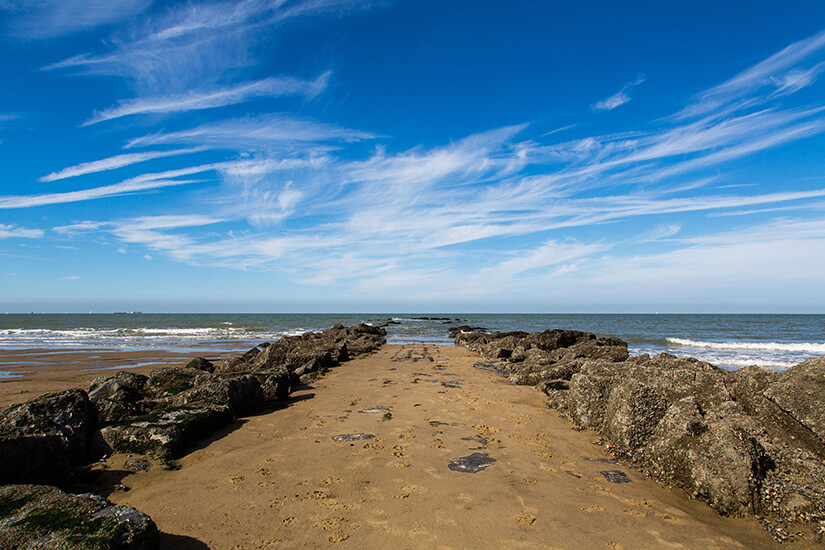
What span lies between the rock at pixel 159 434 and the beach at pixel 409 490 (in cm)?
18

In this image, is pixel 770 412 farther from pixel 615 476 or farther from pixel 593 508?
pixel 593 508

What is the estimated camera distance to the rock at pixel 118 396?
22.6 feet

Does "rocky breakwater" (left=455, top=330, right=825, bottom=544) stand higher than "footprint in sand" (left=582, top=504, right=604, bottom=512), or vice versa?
"rocky breakwater" (left=455, top=330, right=825, bottom=544)

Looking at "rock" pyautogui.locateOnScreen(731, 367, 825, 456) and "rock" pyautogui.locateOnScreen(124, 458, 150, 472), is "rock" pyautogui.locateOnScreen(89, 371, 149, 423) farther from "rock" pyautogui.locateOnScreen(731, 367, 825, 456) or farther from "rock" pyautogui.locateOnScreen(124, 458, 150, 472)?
"rock" pyautogui.locateOnScreen(731, 367, 825, 456)

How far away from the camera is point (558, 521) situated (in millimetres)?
3947

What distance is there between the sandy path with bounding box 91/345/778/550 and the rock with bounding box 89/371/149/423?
197 cm

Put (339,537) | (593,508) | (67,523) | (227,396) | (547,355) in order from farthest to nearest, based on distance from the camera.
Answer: (547,355)
(227,396)
(593,508)
(339,537)
(67,523)

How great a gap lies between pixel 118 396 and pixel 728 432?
30.6 ft

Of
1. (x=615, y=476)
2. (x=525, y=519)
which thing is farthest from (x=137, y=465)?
(x=615, y=476)

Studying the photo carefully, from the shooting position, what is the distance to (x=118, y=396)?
744 centimetres

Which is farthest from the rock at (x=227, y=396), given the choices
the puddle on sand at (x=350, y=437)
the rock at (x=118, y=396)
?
the puddle on sand at (x=350, y=437)

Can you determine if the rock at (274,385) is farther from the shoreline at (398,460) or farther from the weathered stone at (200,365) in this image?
the weathered stone at (200,365)

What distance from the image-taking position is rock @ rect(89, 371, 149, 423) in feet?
22.6

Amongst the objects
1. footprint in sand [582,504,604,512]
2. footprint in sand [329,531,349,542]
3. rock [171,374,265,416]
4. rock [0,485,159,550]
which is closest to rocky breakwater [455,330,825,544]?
footprint in sand [582,504,604,512]
